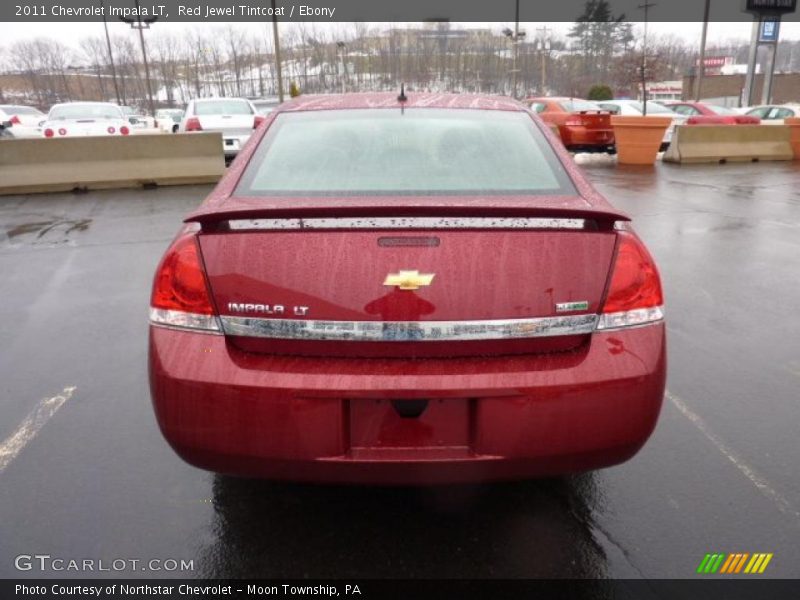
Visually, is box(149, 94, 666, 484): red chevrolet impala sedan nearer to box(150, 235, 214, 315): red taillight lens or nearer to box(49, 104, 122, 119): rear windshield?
box(150, 235, 214, 315): red taillight lens

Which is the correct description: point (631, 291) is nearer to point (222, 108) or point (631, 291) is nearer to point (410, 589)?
point (410, 589)

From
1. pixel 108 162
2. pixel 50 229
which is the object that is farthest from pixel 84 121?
pixel 50 229

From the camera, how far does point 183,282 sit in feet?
6.80

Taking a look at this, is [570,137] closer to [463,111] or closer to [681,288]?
[681,288]

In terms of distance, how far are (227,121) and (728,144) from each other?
11707mm

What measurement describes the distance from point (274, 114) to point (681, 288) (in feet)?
12.7

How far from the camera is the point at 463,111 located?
3012 millimetres

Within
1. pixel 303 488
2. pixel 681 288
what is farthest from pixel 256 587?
pixel 681 288

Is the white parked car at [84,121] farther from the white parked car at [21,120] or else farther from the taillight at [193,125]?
the white parked car at [21,120]

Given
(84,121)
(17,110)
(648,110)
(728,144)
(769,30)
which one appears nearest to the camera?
(84,121)

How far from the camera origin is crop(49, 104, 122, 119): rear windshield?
13.9m

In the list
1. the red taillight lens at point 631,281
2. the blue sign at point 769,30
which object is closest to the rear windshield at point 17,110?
the red taillight lens at point 631,281

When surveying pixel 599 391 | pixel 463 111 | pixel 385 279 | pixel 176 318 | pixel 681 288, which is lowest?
pixel 681 288

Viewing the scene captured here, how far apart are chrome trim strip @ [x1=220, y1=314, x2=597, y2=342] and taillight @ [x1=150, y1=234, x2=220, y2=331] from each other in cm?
14
